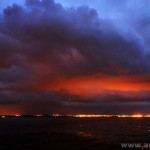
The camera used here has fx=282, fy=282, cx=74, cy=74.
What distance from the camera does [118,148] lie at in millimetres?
94062

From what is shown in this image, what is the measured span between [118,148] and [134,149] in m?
5.96

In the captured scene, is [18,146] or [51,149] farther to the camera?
[18,146]

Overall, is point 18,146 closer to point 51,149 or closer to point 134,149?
point 51,149

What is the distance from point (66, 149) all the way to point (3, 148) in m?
22.5

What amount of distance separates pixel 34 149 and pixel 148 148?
37.0 meters

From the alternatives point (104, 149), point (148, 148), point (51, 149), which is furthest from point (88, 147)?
point (148, 148)

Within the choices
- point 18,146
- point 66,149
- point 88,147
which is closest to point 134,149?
point 88,147

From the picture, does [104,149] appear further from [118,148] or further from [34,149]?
[34,149]

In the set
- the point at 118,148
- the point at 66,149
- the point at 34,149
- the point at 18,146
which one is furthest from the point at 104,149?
the point at 18,146

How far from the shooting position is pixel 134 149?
9025 centimetres

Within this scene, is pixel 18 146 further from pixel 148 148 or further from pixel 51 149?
pixel 148 148

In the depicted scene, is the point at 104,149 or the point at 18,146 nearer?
the point at 104,149

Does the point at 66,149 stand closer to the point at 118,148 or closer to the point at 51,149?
the point at 51,149

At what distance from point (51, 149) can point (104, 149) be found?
1737 cm
